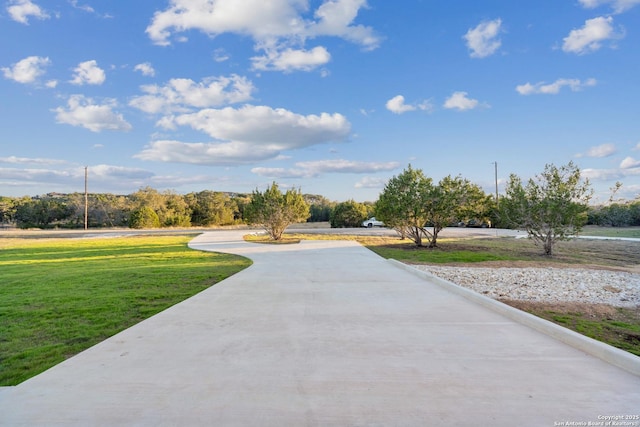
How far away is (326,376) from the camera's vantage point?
8.72ft

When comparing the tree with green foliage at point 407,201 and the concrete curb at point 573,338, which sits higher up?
the tree with green foliage at point 407,201

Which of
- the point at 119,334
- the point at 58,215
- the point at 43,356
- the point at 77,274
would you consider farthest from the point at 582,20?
the point at 58,215

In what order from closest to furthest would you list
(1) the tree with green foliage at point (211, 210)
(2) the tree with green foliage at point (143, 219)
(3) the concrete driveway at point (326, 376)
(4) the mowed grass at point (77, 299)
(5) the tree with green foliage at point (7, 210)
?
(3) the concrete driveway at point (326, 376)
(4) the mowed grass at point (77, 299)
(2) the tree with green foliage at point (143, 219)
(1) the tree with green foliage at point (211, 210)
(5) the tree with green foliage at point (7, 210)

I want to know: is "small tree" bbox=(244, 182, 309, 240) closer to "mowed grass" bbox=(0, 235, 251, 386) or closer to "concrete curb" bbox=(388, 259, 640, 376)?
"mowed grass" bbox=(0, 235, 251, 386)

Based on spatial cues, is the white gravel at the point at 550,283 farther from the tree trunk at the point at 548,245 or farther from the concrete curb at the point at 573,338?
the tree trunk at the point at 548,245

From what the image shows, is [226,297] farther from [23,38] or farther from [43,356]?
[23,38]

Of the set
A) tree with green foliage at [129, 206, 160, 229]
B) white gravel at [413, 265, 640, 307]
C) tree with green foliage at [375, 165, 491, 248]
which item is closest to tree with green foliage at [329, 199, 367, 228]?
tree with green foliage at [375, 165, 491, 248]

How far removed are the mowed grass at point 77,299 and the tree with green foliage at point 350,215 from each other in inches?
908

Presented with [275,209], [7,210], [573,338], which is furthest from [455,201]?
[7,210]

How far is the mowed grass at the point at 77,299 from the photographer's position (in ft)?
11.4

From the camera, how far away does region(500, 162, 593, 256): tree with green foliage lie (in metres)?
11.7

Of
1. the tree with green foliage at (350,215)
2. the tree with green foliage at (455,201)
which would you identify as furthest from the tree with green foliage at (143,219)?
the tree with green foliage at (455,201)

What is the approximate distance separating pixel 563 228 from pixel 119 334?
14.0 metres

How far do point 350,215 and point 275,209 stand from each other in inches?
646
